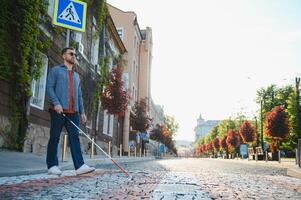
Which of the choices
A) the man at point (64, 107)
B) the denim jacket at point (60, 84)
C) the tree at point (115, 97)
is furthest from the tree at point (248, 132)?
the denim jacket at point (60, 84)

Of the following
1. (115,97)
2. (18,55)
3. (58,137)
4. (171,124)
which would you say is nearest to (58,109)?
(58,137)

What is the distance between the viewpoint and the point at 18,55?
384 inches

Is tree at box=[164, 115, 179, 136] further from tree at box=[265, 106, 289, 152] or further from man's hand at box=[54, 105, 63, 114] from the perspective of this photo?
man's hand at box=[54, 105, 63, 114]

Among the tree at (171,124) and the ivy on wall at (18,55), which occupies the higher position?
the tree at (171,124)

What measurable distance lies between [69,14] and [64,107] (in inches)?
121

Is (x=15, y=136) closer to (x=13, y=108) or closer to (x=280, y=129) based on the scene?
(x=13, y=108)

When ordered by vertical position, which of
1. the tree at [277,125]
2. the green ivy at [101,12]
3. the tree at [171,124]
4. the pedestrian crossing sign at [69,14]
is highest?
the green ivy at [101,12]

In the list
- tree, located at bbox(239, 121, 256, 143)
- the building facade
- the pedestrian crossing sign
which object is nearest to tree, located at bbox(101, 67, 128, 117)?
the building facade

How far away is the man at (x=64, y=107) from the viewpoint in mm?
5121

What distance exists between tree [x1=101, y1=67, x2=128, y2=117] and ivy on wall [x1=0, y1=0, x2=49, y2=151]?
9.86 m

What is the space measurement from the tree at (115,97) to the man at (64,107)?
577 inches

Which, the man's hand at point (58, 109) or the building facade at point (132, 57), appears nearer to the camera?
the man's hand at point (58, 109)

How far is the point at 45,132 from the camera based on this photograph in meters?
12.2

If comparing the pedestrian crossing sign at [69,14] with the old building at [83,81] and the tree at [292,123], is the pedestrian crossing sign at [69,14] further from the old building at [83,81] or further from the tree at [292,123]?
the tree at [292,123]
